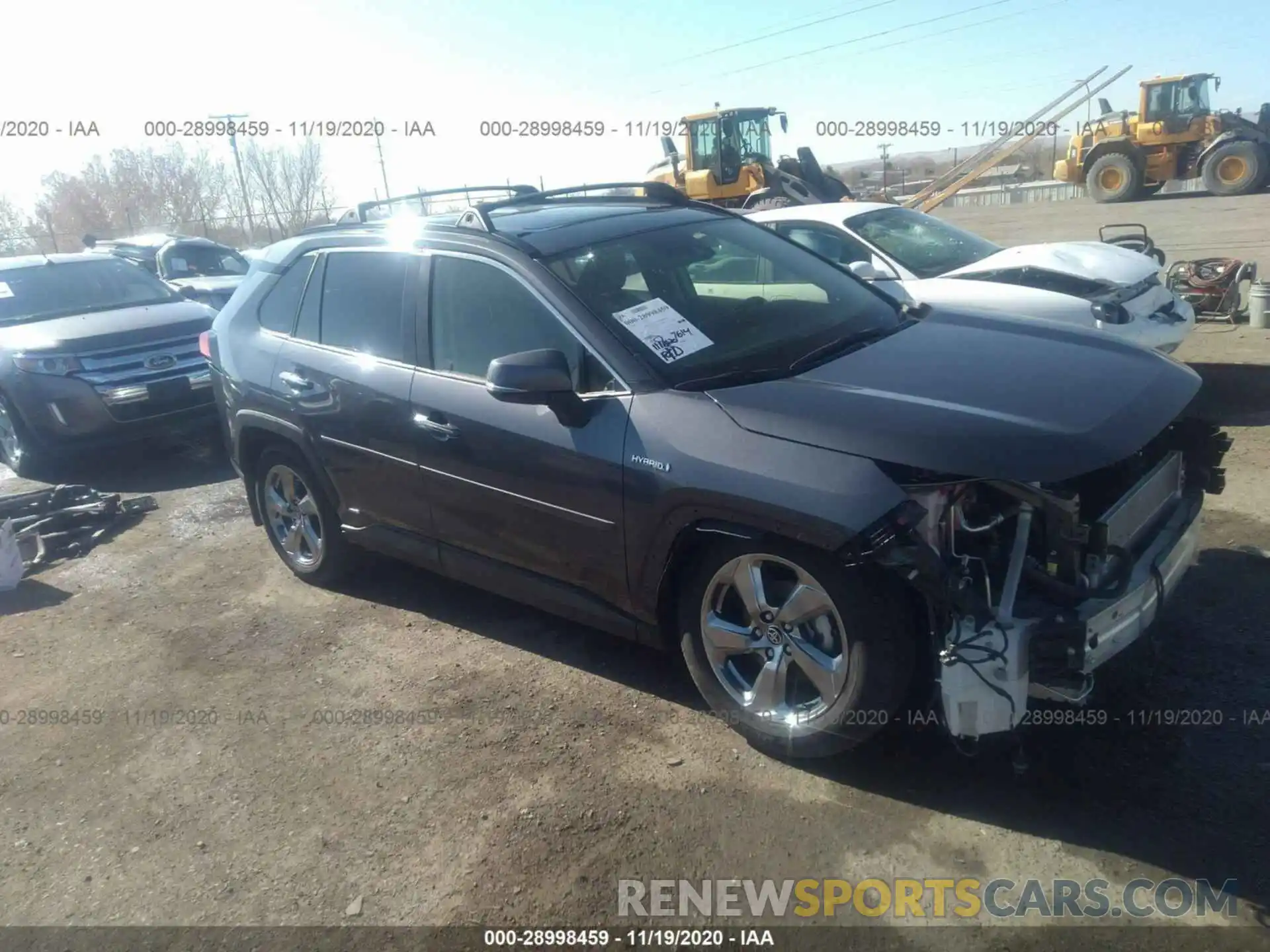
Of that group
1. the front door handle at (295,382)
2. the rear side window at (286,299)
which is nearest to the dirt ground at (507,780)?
the front door handle at (295,382)

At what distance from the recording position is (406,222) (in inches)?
173

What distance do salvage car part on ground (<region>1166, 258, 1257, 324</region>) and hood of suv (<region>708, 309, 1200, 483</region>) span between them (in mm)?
6278

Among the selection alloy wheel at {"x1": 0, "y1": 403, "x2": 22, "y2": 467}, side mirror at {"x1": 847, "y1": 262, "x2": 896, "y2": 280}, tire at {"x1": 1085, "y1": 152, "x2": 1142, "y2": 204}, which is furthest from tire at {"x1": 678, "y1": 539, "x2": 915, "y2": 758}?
tire at {"x1": 1085, "y1": 152, "x2": 1142, "y2": 204}

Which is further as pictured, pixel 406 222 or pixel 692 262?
pixel 406 222

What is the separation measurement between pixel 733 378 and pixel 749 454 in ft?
1.29

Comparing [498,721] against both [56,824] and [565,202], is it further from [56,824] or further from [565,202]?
[565,202]

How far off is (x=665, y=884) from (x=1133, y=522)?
1895 mm

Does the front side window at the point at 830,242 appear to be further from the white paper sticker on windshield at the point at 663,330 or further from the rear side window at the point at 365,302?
the white paper sticker on windshield at the point at 663,330

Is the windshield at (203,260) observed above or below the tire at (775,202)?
below

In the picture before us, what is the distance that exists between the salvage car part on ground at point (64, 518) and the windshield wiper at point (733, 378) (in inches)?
179

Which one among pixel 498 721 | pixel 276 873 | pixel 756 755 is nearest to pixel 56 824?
pixel 276 873

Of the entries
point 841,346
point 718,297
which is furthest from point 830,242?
point 841,346

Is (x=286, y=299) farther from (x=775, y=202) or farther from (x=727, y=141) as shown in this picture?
(x=727, y=141)

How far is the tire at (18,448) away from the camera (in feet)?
24.3
